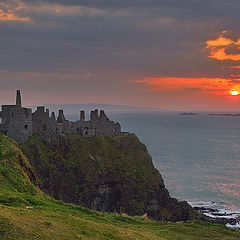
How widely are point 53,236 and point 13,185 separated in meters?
15.1

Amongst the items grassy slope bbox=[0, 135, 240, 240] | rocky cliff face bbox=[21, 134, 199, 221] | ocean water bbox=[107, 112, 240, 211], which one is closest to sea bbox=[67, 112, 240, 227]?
ocean water bbox=[107, 112, 240, 211]

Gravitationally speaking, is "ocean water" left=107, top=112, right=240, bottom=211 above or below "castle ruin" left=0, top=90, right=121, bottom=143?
below

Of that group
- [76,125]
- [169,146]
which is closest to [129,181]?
[76,125]

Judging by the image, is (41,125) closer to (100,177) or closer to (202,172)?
(100,177)

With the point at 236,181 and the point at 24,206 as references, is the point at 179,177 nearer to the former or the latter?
the point at 236,181

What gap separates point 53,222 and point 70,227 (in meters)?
1.30

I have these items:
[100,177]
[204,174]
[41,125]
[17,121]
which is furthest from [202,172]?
[17,121]

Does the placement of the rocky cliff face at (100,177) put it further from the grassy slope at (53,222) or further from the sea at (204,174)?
the grassy slope at (53,222)

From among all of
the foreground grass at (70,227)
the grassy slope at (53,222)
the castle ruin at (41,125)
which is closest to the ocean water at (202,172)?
the castle ruin at (41,125)

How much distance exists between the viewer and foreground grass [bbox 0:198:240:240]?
2073 cm

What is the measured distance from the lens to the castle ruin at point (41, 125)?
59500 millimetres

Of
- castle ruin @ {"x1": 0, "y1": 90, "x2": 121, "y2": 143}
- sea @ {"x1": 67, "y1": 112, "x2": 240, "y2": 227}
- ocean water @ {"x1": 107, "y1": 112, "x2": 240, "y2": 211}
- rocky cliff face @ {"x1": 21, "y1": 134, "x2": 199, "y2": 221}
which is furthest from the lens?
ocean water @ {"x1": 107, "y1": 112, "x2": 240, "y2": 211}

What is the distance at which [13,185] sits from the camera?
1372 inches

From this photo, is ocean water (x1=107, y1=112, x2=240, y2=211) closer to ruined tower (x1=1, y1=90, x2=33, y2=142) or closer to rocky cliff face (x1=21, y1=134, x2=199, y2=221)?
rocky cliff face (x1=21, y1=134, x2=199, y2=221)
